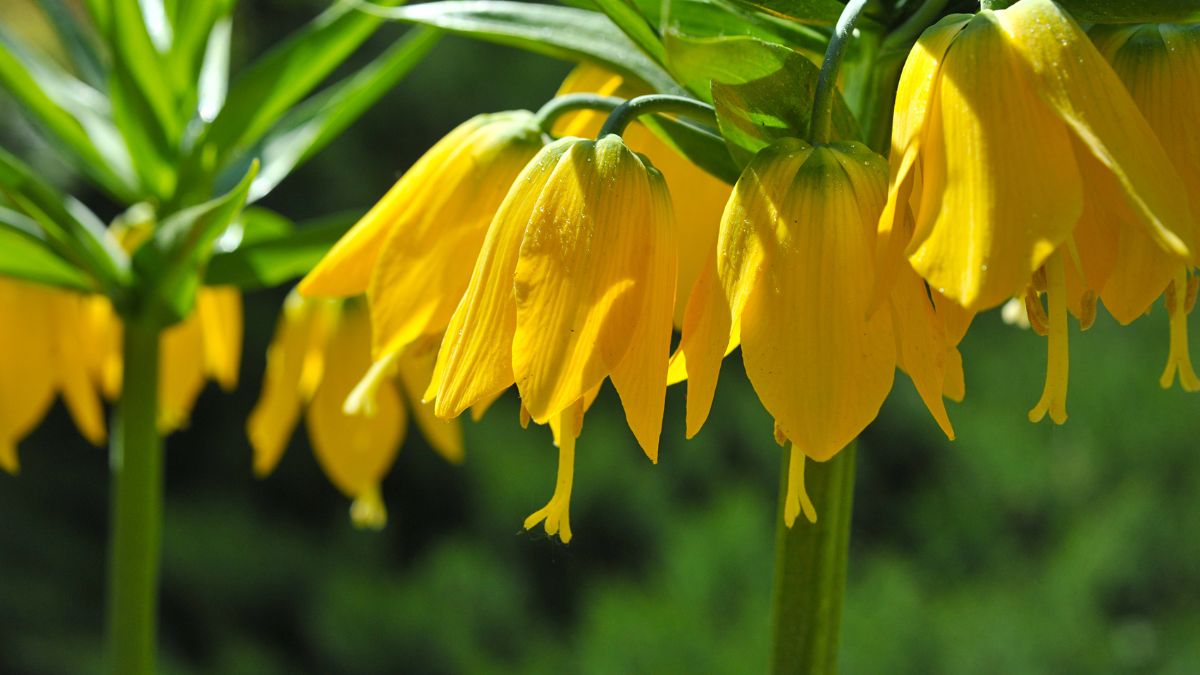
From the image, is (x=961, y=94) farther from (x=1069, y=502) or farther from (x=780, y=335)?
(x=1069, y=502)

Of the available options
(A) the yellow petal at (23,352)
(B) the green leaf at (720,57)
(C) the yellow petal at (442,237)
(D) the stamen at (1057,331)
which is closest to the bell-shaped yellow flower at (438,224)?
(C) the yellow petal at (442,237)

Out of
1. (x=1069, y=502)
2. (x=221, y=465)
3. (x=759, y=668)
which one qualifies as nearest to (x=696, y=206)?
(x=759, y=668)

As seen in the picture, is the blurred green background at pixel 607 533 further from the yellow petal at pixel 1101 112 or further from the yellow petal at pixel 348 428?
the yellow petal at pixel 1101 112

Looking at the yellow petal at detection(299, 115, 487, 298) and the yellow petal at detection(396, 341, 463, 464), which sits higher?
the yellow petal at detection(299, 115, 487, 298)

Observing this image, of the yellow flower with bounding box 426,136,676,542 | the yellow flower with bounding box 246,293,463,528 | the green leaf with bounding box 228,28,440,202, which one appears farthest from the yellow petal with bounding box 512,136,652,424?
the yellow flower with bounding box 246,293,463,528

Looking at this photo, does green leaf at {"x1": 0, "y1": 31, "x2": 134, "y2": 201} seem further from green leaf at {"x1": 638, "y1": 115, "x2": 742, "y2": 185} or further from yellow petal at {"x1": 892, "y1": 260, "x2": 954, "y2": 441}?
yellow petal at {"x1": 892, "y1": 260, "x2": 954, "y2": 441}

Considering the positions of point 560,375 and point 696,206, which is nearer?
point 560,375

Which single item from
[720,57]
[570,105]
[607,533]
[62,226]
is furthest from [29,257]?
[607,533]
